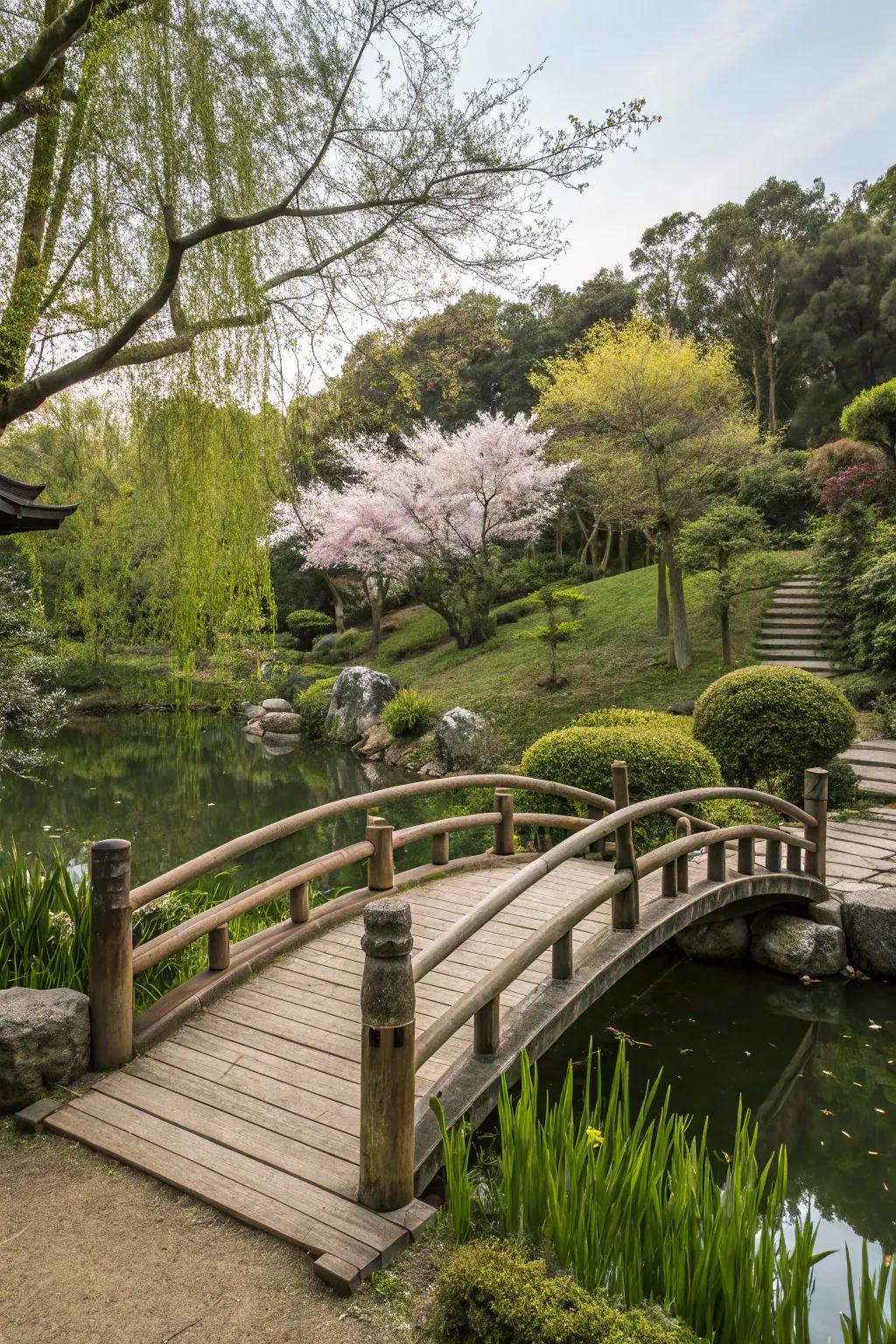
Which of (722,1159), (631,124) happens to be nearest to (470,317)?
(631,124)

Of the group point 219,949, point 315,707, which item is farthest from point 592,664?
point 219,949

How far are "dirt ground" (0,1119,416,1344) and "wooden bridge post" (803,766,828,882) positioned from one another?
4.82 m

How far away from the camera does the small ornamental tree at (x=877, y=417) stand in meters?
12.5

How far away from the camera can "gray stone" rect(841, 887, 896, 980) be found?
221 inches

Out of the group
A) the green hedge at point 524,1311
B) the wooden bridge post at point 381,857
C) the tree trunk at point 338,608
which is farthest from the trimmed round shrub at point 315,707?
the green hedge at point 524,1311

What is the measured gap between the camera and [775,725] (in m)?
7.81

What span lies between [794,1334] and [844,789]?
6950 mm

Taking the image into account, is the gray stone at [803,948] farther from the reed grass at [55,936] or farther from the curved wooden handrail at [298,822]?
the reed grass at [55,936]

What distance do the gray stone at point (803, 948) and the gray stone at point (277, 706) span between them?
14.3 m

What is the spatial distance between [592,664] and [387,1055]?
1336cm

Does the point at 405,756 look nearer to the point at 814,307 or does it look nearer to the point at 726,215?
the point at 814,307

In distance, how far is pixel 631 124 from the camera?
16.4 feet

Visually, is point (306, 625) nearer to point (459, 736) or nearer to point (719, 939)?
point (459, 736)

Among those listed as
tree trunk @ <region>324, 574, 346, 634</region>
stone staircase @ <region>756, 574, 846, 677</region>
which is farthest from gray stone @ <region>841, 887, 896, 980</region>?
tree trunk @ <region>324, 574, 346, 634</region>
